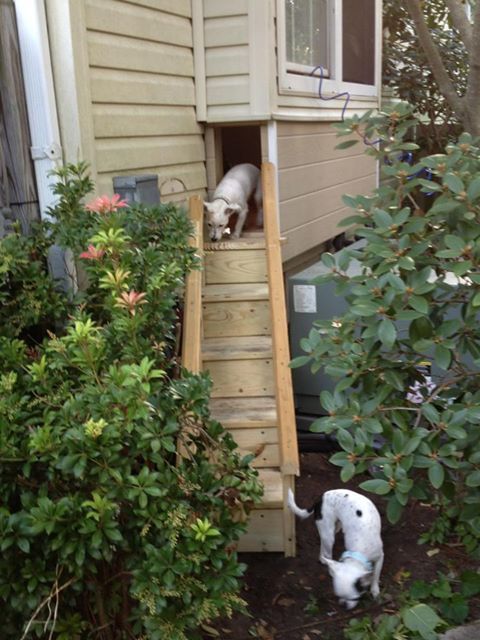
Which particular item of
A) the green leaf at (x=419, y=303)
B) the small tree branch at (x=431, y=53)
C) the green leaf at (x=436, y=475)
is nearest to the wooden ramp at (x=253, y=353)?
the green leaf at (x=436, y=475)

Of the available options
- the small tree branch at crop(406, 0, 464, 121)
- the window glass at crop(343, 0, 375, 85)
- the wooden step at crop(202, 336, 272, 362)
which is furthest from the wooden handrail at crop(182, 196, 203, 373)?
the window glass at crop(343, 0, 375, 85)

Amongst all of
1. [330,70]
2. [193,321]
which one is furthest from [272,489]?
[330,70]

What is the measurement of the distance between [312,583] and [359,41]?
16.5 feet

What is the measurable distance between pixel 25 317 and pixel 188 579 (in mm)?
1117

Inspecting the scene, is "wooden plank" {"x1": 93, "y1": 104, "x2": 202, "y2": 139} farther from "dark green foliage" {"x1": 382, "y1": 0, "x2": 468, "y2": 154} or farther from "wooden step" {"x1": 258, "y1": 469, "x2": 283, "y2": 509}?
"dark green foliage" {"x1": 382, "y1": 0, "x2": 468, "y2": 154}

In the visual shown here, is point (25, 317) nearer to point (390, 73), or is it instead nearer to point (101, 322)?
point (101, 322)

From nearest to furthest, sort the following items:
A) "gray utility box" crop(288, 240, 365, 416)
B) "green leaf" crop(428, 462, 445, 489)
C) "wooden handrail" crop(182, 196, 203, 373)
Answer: "green leaf" crop(428, 462, 445, 489) → "wooden handrail" crop(182, 196, 203, 373) → "gray utility box" crop(288, 240, 365, 416)

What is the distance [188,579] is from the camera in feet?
6.10

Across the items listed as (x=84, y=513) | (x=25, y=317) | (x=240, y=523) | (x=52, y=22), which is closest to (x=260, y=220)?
(x=52, y=22)

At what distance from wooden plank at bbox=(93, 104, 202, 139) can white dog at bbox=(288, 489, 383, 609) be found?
1988 mm

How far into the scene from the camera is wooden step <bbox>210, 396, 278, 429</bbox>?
3299 mm

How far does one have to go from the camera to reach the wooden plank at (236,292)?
12.6 feet

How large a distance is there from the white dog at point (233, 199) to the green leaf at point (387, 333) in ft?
7.77

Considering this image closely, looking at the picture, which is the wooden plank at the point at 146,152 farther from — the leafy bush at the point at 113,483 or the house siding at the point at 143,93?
the leafy bush at the point at 113,483
